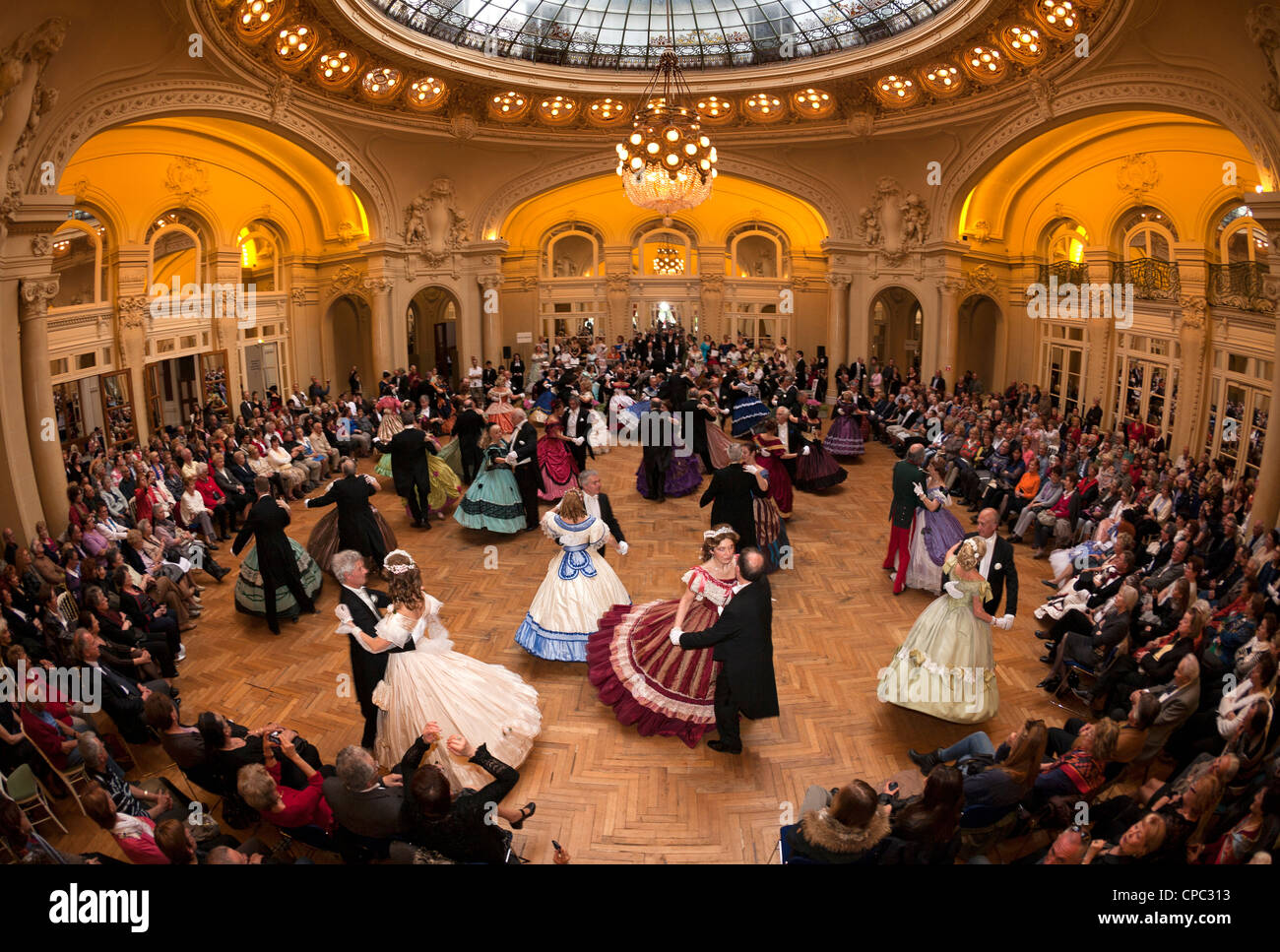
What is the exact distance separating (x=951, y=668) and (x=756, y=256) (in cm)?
1961

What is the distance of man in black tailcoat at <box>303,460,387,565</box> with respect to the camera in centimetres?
782

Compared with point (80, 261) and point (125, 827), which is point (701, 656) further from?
point (80, 261)

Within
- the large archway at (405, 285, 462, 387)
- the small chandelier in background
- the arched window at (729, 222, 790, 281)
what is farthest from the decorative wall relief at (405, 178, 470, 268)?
the arched window at (729, 222, 790, 281)

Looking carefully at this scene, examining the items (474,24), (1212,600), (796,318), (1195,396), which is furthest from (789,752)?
(796,318)

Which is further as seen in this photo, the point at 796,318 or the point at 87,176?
the point at 796,318

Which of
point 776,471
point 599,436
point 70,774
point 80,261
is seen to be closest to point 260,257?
point 80,261

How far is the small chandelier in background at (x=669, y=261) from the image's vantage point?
77.2 feet

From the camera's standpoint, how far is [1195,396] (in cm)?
1270

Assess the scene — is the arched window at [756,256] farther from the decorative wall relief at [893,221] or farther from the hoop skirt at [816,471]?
the hoop skirt at [816,471]

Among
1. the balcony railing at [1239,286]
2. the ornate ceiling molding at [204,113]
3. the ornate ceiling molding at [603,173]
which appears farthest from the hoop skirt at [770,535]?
the ornate ceiling molding at [603,173]

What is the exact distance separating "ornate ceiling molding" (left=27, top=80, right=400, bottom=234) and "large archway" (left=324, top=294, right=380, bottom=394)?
11.3ft

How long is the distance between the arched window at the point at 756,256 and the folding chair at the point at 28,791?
2109 cm
